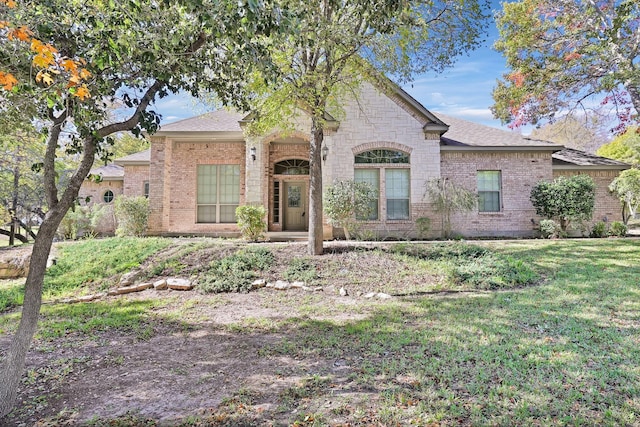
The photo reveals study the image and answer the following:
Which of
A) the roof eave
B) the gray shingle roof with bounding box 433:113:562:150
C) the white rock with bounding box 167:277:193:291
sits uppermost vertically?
the gray shingle roof with bounding box 433:113:562:150

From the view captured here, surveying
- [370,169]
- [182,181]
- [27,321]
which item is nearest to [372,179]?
[370,169]

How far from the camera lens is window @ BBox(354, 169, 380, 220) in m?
13.8

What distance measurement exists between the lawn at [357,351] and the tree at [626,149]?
18976 mm

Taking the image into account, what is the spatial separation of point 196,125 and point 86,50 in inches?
431

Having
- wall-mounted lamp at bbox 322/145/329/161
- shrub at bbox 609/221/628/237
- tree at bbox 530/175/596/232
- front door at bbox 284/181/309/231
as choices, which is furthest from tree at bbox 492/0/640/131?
front door at bbox 284/181/309/231

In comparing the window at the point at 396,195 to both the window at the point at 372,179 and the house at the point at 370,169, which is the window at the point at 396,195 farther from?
the window at the point at 372,179

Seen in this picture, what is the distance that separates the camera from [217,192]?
1441 cm

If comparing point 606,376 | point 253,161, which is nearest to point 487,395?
point 606,376

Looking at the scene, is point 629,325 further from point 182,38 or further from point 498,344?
point 182,38

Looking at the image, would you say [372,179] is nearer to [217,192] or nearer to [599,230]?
[217,192]

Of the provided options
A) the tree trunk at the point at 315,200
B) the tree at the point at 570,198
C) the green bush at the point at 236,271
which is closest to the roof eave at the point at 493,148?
the tree at the point at 570,198

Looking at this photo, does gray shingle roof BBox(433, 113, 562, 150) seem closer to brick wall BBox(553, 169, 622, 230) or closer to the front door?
brick wall BBox(553, 169, 622, 230)

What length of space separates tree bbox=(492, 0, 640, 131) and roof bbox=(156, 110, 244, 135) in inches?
379

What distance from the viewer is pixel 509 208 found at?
46.6ft
